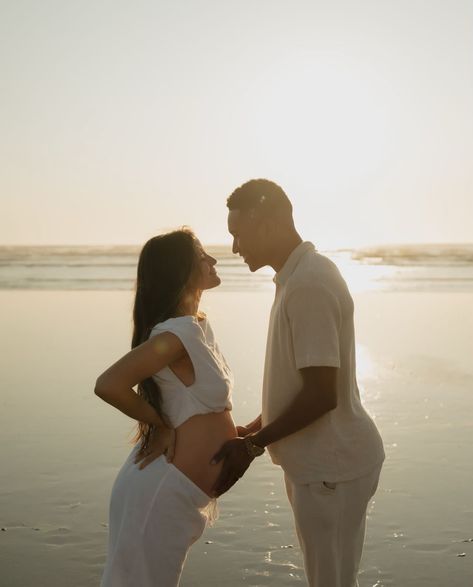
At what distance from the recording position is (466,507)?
6254 millimetres

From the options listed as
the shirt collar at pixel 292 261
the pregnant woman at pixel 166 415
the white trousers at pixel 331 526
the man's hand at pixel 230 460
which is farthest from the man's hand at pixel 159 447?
the shirt collar at pixel 292 261

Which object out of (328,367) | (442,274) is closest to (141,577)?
(328,367)

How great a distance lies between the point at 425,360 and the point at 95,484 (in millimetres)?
6737

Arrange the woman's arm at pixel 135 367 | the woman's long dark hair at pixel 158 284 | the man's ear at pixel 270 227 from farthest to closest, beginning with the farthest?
the man's ear at pixel 270 227 < the woman's long dark hair at pixel 158 284 < the woman's arm at pixel 135 367

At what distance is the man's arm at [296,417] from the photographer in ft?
10.9

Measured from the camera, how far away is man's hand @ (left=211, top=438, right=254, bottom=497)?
3.43m

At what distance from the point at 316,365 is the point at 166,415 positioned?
0.66 metres

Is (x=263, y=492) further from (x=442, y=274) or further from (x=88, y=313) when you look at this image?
(x=442, y=274)

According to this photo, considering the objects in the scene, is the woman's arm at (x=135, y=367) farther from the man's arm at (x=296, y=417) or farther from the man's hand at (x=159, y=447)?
the man's arm at (x=296, y=417)

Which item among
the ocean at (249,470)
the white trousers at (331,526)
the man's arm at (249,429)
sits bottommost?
the ocean at (249,470)

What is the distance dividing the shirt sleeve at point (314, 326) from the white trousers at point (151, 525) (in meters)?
0.68

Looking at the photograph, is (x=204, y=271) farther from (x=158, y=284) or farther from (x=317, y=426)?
(x=317, y=426)

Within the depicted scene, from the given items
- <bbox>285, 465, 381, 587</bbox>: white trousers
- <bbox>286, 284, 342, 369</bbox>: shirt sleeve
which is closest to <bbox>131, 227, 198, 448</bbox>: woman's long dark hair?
<bbox>286, 284, 342, 369</bbox>: shirt sleeve

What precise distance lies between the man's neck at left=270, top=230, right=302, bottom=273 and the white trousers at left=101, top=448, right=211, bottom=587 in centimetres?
95
